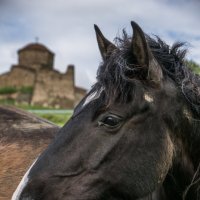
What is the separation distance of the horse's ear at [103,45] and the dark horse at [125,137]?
0.25 meters

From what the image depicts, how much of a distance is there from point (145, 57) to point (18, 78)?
61329 mm

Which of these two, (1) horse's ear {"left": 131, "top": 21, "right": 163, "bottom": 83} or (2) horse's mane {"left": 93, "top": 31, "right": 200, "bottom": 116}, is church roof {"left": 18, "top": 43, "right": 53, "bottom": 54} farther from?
(1) horse's ear {"left": 131, "top": 21, "right": 163, "bottom": 83}

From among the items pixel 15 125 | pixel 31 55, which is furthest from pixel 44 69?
pixel 15 125

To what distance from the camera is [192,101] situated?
379cm

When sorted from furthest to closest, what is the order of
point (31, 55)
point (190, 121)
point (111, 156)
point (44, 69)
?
point (31, 55), point (44, 69), point (190, 121), point (111, 156)

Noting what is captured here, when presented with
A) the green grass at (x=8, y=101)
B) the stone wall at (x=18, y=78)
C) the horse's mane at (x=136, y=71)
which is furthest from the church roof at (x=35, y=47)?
the horse's mane at (x=136, y=71)

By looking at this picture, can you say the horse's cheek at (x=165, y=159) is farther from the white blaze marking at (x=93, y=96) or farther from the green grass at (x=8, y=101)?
the green grass at (x=8, y=101)

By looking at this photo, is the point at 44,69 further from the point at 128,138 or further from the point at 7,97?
the point at 128,138

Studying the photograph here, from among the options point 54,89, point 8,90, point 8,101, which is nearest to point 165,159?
point 8,101

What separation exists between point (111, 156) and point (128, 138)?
0.61ft

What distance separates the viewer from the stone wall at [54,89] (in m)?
61.4

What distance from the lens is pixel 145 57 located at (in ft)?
11.8

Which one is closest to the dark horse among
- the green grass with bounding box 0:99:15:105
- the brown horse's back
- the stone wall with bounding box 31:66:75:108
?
the brown horse's back

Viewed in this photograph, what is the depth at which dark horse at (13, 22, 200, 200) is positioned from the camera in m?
3.42
